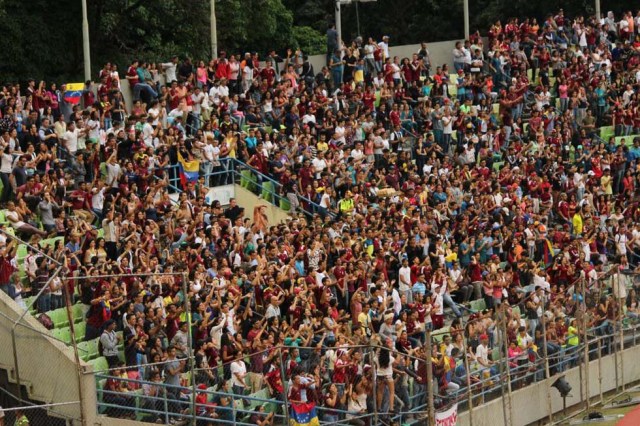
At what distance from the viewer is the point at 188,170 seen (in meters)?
29.6

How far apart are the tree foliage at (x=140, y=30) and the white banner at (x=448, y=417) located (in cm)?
2535

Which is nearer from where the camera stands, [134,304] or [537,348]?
[134,304]

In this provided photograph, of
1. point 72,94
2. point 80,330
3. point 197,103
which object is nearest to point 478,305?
point 197,103

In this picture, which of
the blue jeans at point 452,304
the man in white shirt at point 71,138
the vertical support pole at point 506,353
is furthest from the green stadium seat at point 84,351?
the blue jeans at point 452,304

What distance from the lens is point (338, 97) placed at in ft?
118

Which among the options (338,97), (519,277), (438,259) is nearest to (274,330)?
(438,259)

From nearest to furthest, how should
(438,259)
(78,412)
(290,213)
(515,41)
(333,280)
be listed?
(78,412), (333,280), (438,259), (290,213), (515,41)

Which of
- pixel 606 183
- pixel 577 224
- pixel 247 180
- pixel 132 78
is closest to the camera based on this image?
pixel 247 180

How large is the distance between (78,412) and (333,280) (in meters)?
7.53

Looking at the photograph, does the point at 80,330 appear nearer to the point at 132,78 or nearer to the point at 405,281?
the point at 405,281

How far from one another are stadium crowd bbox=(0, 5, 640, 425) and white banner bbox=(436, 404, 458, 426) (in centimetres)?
36

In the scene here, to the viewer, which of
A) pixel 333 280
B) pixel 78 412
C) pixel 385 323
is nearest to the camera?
pixel 78 412

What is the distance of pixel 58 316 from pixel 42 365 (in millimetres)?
779

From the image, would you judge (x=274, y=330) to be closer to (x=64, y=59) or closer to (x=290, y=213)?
(x=290, y=213)
